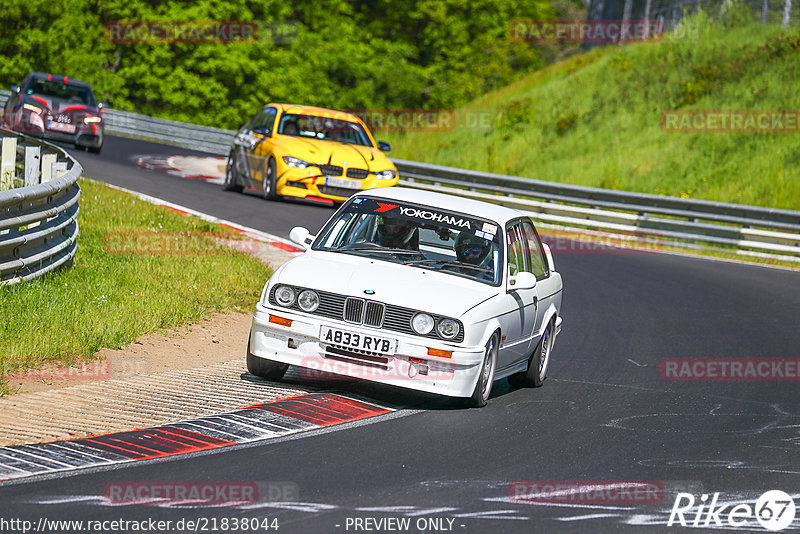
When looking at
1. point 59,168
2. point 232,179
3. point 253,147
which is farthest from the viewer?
point 232,179

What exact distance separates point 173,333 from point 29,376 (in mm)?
2296

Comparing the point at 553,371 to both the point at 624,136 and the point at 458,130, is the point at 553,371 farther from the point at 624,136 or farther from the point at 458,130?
the point at 458,130

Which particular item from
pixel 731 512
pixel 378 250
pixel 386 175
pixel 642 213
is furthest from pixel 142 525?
pixel 642 213

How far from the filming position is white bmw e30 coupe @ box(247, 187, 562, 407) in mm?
8570

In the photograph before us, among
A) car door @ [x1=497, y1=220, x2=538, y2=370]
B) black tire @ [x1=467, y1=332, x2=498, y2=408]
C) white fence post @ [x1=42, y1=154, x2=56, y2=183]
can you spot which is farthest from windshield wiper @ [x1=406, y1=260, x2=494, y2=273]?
white fence post @ [x1=42, y1=154, x2=56, y2=183]

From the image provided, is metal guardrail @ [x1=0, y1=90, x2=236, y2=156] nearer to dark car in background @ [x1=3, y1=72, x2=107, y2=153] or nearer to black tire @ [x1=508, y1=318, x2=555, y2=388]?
dark car in background @ [x1=3, y1=72, x2=107, y2=153]

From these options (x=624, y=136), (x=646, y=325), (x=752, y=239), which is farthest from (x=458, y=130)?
(x=646, y=325)

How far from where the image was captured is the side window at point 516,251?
32.2ft

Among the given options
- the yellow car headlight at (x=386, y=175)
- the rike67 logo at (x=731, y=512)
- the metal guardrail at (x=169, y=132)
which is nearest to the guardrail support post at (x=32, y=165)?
the yellow car headlight at (x=386, y=175)

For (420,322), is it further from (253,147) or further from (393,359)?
(253,147)

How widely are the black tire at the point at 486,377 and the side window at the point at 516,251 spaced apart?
81cm

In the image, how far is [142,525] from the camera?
5555 mm

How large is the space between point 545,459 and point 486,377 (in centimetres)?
151

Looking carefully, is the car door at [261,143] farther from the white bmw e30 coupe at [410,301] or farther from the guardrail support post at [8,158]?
the white bmw e30 coupe at [410,301]
